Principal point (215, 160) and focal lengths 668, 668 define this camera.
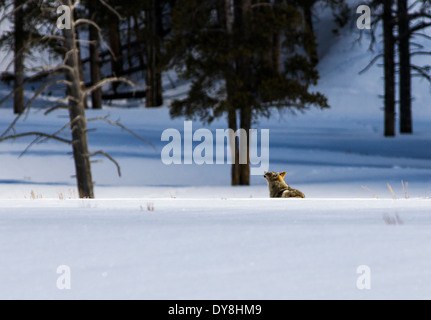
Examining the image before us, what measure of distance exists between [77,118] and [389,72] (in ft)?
51.2

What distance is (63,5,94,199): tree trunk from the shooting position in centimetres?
1317

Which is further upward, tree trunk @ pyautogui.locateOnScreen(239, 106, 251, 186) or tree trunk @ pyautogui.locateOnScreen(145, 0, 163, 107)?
tree trunk @ pyautogui.locateOnScreen(145, 0, 163, 107)

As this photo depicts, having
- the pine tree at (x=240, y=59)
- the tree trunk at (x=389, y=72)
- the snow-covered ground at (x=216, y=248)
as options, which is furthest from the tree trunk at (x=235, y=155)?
the snow-covered ground at (x=216, y=248)

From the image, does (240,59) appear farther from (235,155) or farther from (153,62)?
(153,62)

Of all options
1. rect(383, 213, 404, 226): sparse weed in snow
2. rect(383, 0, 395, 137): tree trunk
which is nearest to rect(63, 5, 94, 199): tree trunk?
rect(383, 213, 404, 226): sparse weed in snow

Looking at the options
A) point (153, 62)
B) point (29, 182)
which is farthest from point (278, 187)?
point (153, 62)

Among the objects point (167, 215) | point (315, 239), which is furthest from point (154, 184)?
point (315, 239)

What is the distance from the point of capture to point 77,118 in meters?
13.3

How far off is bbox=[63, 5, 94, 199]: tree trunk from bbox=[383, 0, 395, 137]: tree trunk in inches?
598

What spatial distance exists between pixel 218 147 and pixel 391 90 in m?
7.23

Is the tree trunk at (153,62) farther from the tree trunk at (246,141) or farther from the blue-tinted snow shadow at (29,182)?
the tree trunk at (246,141)

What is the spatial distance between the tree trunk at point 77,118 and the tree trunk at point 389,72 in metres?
15.2

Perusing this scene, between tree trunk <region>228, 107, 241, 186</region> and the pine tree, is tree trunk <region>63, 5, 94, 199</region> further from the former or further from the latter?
tree trunk <region>228, 107, 241, 186</region>
